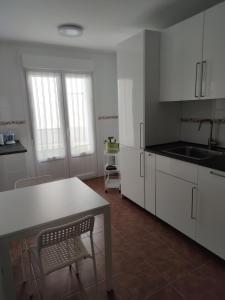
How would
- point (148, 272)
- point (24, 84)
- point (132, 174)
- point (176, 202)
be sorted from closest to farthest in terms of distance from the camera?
point (148, 272) → point (176, 202) → point (132, 174) → point (24, 84)

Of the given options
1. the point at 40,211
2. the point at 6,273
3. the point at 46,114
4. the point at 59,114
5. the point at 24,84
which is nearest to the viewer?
the point at 6,273

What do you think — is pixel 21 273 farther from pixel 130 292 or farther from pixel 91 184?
pixel 91 184

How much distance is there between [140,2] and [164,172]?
5.69ft

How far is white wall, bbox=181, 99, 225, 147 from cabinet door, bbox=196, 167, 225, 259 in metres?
0.78

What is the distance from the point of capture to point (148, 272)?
182 centimetres

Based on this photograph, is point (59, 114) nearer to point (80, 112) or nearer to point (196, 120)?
point (80, 112)

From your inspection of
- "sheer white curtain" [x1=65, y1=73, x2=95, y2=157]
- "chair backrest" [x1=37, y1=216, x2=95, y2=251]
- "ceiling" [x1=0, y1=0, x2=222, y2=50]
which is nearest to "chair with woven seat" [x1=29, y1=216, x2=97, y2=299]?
"chair backrest" [x1=37, y1=216, x2=95, y2=251]

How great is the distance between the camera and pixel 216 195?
1.79 meters

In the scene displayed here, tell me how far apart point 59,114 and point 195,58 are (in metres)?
2.38

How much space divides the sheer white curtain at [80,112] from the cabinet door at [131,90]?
44.8 inches

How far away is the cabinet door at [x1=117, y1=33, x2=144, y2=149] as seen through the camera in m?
2.49

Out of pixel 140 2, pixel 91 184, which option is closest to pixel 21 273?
pixel 91 184

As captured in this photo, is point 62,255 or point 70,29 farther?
point 70,29

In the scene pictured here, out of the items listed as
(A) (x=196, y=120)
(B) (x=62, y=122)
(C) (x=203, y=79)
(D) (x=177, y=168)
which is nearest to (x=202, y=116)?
(A) (x=196, y=120)
